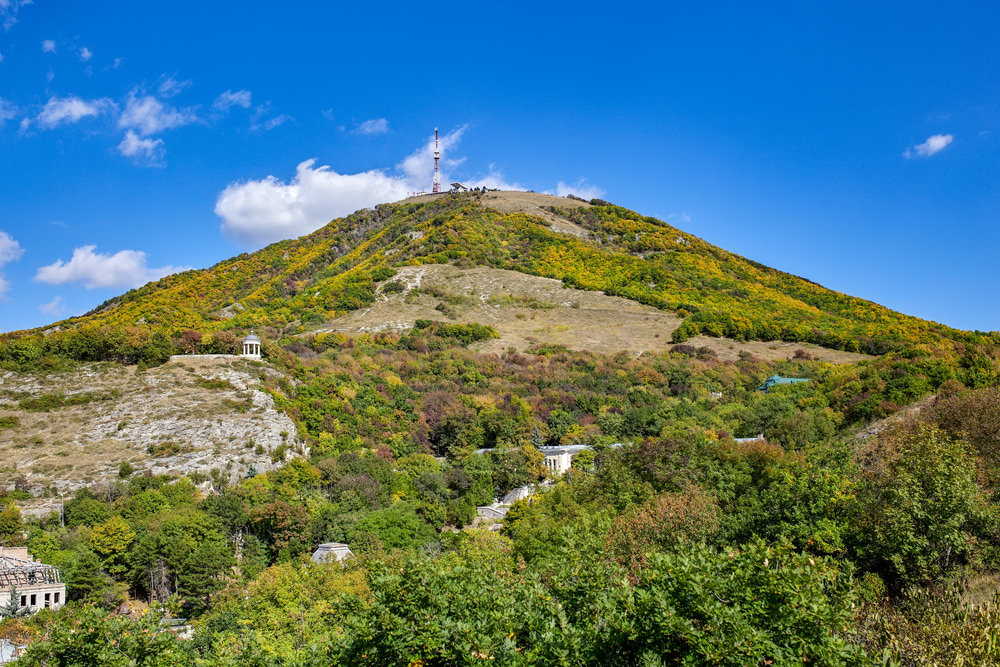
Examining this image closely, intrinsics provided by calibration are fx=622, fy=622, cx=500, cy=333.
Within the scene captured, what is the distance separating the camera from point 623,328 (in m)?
64.0

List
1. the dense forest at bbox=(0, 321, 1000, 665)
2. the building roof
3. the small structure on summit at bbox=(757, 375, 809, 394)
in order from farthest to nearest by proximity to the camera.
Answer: the small structure on summit at bbox=(757, 375, 809, 394) → the building roof → the dense forest at bbox=(0, 321, 1000, 665)

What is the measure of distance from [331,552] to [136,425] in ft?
52.6

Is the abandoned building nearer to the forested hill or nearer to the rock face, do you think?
the rock face

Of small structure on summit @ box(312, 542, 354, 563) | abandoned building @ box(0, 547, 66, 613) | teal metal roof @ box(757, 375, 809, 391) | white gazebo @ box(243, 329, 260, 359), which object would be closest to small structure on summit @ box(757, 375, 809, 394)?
teal metal roof @ box(757, 375, 809, 391)

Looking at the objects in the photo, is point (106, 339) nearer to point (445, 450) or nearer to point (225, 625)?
point (445, 450)

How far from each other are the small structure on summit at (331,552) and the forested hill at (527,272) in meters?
36.5

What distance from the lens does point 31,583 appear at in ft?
70.3

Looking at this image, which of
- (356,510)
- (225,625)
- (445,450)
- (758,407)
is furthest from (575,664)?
(445,450)

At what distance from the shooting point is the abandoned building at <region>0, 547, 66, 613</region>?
20766 millimetres

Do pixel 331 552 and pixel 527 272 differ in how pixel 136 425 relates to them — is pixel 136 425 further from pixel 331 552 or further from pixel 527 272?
pixel 527 272

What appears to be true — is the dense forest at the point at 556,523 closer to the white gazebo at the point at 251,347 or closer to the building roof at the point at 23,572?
the building roof at the point at 23,572

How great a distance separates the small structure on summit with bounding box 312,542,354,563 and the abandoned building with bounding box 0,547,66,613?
865 centimetres

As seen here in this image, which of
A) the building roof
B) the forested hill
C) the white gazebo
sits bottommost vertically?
the building roof

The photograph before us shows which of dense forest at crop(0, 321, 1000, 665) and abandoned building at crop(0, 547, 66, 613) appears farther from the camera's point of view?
abandoned building at crop(0, 547, 66, 613)
